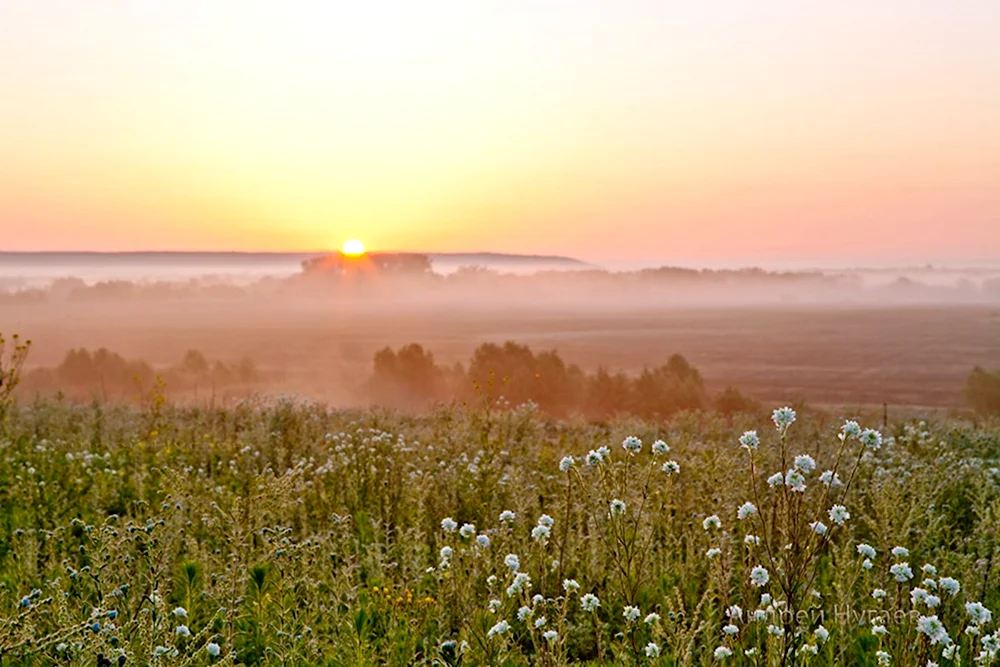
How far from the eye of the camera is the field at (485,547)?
151 inches

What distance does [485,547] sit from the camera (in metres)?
4.85

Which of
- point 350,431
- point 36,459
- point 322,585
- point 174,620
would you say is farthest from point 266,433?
point 174,620

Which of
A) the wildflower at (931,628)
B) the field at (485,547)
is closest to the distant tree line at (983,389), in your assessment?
the field at (485,547)

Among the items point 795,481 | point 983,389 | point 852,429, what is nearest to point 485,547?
point 795,481

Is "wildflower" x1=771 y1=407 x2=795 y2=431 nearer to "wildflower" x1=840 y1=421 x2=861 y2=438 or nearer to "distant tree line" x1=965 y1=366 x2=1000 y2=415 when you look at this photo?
"wildflower" x1=840 y1=421 x2=861 y2=438

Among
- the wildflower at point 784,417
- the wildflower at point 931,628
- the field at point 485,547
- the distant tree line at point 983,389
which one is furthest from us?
the distant tree line at point 983,389

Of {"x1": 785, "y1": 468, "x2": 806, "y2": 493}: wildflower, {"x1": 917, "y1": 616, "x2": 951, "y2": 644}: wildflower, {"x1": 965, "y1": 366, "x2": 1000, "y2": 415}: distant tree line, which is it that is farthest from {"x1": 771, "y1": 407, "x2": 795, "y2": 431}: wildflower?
{"x1": 965, "y1": 366, "x2": 1000, "y2": 415}: distant tree line

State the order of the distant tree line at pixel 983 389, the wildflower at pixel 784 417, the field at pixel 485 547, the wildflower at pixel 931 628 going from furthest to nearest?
the distant tree line at pixel 983 389, the field at pixel 485 547, the wildflower at pixel 784 417, the wildflower at pixel 931 628

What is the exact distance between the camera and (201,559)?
605 cm

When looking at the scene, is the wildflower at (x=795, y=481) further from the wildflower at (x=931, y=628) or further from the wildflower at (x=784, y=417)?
the wildflower at (x=931, y=628)

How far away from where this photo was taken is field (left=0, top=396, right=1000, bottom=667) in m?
3.82

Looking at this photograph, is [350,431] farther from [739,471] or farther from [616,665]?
[616,665]

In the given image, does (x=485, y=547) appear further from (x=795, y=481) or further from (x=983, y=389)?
(x=983, y=389)

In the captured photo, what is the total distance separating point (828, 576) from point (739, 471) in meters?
1.13
